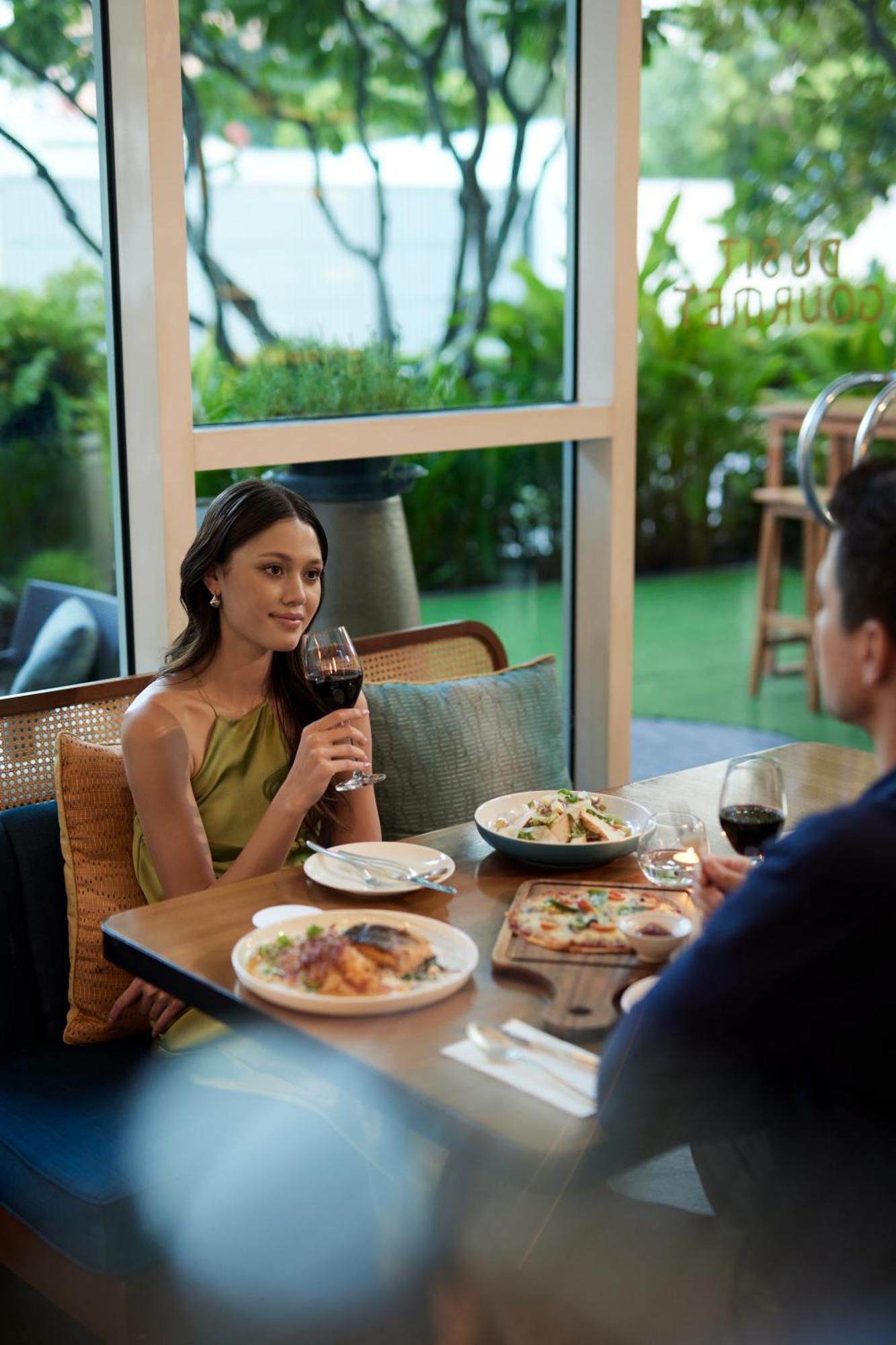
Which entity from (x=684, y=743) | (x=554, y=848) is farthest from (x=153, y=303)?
(x=684, y=743)

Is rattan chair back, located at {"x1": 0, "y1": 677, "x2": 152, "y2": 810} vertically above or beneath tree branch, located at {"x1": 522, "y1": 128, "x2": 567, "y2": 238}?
beneath

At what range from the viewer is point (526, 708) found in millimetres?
2867

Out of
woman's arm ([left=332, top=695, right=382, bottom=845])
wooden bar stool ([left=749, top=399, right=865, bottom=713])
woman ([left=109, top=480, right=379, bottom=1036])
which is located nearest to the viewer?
woman ([left=109, top=480, right=379, bottom=1036])

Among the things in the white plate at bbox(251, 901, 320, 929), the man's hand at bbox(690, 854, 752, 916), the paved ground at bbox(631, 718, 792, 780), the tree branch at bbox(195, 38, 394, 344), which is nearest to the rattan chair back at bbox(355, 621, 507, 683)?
the tree branch at bbox(195, 38, 394, 344)

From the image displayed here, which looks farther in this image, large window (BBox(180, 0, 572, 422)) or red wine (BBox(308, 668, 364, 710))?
large window (BBox(180, 0, 572, 422))

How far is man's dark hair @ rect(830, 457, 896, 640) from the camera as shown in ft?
4.39

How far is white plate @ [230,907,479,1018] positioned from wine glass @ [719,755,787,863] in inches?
14.0

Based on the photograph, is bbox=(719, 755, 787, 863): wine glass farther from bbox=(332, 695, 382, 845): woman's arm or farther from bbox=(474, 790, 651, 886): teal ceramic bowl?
bbox=(332, 695, 382, 845): woman's arm

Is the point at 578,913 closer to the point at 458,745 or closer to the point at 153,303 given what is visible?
the point at 458,745

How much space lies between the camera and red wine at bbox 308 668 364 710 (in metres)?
2.10

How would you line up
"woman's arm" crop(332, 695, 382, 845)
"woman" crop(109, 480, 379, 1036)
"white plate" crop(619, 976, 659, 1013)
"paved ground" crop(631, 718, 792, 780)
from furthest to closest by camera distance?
1. "paved ground" crop(631, 718, 792, 780)
2. "woman's arm" crop(332, 695, 382, 845)
3. "woman" crop(109, 480, 379, 1036)
4. "white plate" crop(619, 976, 659, 1013)

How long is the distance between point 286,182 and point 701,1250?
93.5 inches

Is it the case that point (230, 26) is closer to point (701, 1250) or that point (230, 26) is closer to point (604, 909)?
point (604, 909)

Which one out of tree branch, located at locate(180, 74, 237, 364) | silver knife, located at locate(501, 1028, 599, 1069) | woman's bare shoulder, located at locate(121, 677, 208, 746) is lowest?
silver knife, located at locate(501, 1028, 599, 1069)
